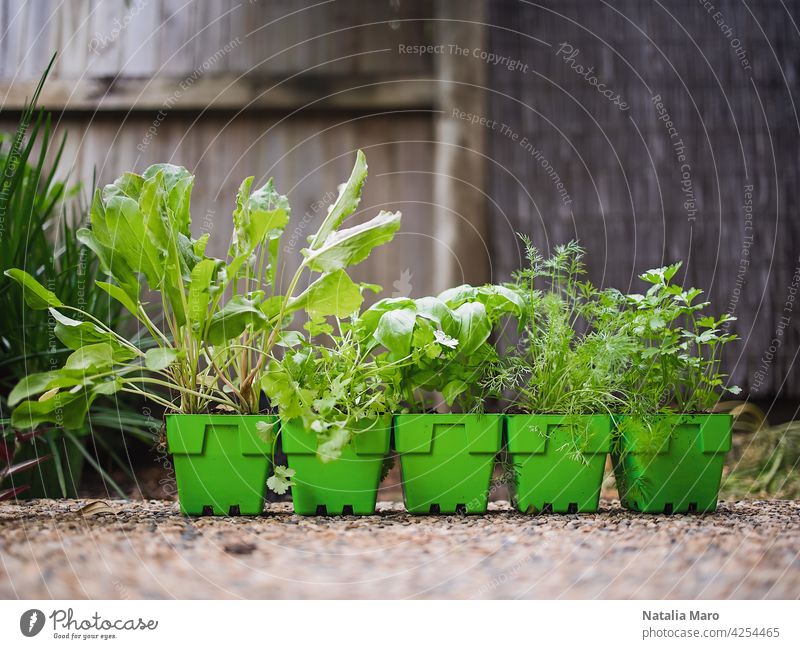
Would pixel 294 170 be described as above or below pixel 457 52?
below

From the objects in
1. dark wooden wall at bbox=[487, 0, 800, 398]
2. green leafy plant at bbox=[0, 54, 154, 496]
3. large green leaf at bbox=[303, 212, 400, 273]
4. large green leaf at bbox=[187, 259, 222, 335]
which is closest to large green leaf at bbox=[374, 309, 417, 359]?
large green leaf at bbox=[303, 212, 400, 273]

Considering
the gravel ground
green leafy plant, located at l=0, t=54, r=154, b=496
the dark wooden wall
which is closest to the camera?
the gravel ground

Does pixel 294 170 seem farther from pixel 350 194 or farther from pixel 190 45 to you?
pixel 350 194

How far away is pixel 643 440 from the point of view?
35.6 inches

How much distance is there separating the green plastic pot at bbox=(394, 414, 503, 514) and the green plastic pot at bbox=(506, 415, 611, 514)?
0.12 feet

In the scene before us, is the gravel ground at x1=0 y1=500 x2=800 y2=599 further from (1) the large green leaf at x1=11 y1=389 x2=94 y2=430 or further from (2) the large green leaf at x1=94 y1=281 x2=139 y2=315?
(2) the large green leaf at x1=94 y1=281 x2=139 y2=315

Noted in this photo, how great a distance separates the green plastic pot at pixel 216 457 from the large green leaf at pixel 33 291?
0.22 m

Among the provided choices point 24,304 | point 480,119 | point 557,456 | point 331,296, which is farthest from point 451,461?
point 480,119

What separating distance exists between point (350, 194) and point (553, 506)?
0.50 metres

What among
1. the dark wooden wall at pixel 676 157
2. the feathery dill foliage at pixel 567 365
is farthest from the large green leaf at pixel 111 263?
the dark wooden wall at pixel 676 157

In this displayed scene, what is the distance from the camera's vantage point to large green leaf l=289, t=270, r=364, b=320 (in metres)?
0.90

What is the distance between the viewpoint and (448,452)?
2.97 feet
